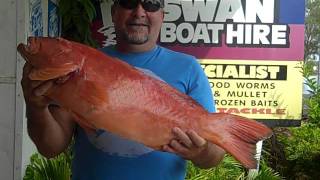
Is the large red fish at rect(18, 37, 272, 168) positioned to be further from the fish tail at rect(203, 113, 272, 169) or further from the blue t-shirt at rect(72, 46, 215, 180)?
the blue t-shirt at rect(72, 46, 215, 180)

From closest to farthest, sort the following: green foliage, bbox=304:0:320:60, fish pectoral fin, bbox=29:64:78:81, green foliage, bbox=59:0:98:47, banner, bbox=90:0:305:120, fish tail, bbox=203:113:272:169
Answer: fish pectoral fin, bbox=29:64:78:81, fish tail, bbox=203:113:272:169, green foliage, bbox=59:0:98:47, banner, bbox=90:0:305:120, green foliage, bbox=304:0:320:60

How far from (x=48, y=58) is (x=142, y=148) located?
565 mm

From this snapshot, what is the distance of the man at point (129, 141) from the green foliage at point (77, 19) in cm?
387

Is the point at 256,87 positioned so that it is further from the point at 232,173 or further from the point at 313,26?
the point at 313,26

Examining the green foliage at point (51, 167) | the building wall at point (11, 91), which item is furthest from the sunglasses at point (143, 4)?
the green foliage at point (51, 167)

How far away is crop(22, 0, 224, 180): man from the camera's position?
6.84ft

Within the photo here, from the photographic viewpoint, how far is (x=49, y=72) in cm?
168

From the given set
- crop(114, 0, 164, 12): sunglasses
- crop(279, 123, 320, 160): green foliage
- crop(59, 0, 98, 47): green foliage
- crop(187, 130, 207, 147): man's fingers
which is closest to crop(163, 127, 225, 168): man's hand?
crop(187, 130, 207, 147): man's fingers

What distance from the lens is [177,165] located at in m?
2.19

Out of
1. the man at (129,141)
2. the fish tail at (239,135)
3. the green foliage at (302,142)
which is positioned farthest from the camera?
the green foliage at (302,142)

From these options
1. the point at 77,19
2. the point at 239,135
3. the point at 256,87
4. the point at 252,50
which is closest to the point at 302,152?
the point at 256,87

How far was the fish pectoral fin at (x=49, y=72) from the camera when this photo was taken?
5.49ft

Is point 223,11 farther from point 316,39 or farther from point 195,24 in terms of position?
point 316,39

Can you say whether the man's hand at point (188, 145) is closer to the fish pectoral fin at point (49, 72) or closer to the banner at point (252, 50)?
the fish pectoral fin at point (49, 72)
